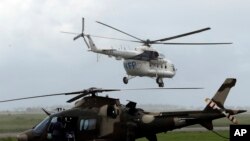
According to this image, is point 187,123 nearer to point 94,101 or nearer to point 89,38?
point 94,101

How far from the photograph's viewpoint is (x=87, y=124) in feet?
64.0

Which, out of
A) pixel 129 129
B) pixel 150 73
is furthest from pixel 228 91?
pixel 150 73

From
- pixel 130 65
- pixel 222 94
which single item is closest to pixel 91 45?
pixel 130 65

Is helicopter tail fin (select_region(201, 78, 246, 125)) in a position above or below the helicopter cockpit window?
above

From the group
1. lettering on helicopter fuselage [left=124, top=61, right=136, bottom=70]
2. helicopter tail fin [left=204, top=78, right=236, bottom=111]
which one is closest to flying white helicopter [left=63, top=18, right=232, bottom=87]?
lettering on helicopter fuselage [left=124, top=61, right=136, bottom=70]

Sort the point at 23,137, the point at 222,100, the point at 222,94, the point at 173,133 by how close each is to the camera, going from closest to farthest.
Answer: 1. the point at 23,137
2. the point at 222,100
3. the point at 222,94
4. the point at 173,133

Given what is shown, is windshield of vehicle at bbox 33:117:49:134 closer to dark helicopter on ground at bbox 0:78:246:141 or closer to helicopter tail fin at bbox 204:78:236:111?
dark helicopter on ground at bbox 0:78:246:141

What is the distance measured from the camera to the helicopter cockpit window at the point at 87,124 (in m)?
19.4

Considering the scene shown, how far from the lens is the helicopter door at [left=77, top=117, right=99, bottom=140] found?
63.6ft

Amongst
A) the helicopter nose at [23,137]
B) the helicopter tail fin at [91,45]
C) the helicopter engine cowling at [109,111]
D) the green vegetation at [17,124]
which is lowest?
the green vegetation at [17,124]

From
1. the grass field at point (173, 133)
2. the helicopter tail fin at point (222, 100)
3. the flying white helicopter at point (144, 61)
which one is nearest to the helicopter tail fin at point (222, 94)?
the helicopter tail fin at point (222, 100)

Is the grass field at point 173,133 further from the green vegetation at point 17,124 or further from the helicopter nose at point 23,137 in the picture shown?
the helicopter nose at point 23,137

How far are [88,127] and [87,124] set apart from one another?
117 mm

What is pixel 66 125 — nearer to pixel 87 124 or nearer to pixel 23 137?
pixel 87 124
